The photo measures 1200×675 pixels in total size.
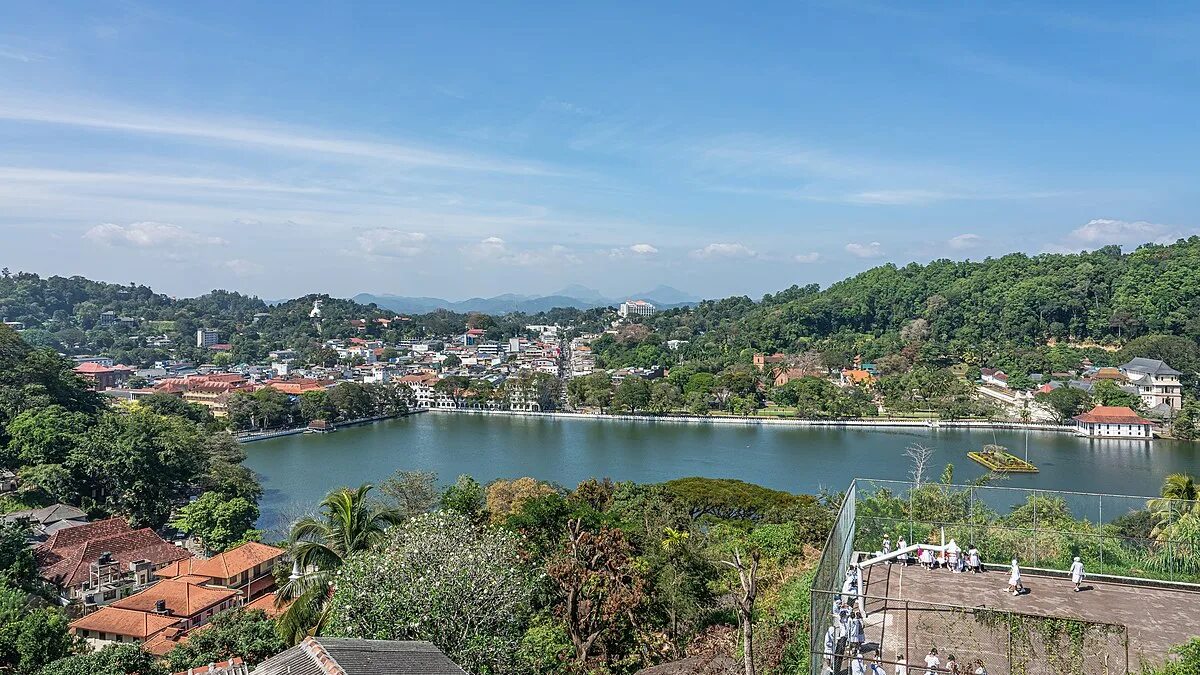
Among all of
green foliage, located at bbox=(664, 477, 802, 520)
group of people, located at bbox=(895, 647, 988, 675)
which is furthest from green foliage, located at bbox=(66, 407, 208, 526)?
group of people, located at bbox=(895, 647, 988, 675)

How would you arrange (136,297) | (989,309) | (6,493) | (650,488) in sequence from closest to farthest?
(650,488) < (6,493) < (989,309) < (136,297)

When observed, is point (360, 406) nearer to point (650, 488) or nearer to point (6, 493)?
point (6, 493)

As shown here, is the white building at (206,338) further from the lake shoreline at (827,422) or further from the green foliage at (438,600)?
the green foliage at (438,600)

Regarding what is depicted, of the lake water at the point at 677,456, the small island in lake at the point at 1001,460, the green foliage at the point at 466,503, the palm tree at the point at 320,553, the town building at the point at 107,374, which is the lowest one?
the lake water at the point at 677,456

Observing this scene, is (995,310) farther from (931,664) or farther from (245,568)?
(931,664)

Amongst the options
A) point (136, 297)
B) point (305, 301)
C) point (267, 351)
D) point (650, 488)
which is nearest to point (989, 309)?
point (650, 488)

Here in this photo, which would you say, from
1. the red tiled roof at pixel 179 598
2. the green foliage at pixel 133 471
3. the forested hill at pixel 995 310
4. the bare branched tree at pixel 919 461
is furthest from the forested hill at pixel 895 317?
the red tiled roof at pixel 179 598
